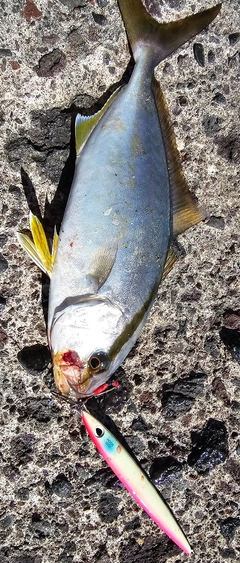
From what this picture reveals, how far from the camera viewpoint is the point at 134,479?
2.68 meters

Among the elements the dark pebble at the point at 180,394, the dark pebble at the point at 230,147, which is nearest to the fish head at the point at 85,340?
the dark pebble at the point at 180,394

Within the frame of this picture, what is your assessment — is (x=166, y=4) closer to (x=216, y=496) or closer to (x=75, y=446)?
(x=75, y=446)

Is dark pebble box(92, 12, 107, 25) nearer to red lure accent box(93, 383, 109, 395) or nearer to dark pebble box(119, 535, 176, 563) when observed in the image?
red lure accent box(93, 383, 109, 395)

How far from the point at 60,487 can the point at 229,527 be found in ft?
2.89

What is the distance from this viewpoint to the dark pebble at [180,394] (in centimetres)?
282

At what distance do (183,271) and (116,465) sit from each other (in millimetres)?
988

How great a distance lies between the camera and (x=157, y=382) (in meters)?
2.82

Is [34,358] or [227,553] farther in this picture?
[227,553]

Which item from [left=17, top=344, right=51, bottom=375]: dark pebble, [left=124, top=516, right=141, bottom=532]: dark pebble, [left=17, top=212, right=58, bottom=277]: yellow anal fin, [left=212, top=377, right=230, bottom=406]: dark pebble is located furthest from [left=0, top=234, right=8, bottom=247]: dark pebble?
[left=124, top=516, right=141, bottom=532]: dark pebble

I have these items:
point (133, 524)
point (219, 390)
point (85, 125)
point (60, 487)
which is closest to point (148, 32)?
point (85, 125)

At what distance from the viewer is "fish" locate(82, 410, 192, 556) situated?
2594 mm

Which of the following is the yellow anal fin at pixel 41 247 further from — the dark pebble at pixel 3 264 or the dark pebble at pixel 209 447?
the dark pebble at pixel 209 447

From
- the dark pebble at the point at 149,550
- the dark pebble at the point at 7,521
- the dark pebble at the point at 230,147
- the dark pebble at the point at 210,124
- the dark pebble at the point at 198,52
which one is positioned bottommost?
the dark pebble at the point at 149,550

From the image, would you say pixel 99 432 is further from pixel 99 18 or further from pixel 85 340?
pixel 99 18
